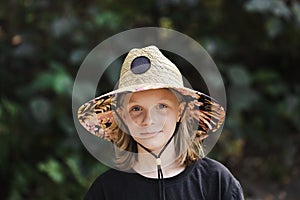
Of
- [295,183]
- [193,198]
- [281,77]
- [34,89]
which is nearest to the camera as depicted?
[193,198]

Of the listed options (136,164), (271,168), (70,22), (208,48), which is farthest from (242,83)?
(136,164)

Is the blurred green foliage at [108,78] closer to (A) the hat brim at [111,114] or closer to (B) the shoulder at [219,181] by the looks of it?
(A) the hat brim at [111,114]

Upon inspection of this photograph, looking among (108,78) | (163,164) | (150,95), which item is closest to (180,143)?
(163,164)

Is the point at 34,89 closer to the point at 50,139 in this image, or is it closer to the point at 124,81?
the point at 50,139

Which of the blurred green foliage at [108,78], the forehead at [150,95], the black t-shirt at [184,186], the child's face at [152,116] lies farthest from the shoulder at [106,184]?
the blurred green foliage at [108,78]

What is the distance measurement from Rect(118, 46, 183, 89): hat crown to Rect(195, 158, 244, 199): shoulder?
246mm

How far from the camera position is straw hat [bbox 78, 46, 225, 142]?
5.51 feet

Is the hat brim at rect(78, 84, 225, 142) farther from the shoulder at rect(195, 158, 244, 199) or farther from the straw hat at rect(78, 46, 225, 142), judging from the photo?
the shoulder at rect(195, 158, 244, 199)

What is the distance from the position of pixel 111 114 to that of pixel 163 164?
0.70ft

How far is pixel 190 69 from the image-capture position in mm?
3775

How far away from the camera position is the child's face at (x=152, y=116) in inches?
66.6

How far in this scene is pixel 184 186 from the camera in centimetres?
170

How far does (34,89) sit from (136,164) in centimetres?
202

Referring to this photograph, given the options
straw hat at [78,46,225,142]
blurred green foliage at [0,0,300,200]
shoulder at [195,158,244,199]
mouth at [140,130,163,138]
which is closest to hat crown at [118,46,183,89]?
straw hat at [78,46,225,142]
